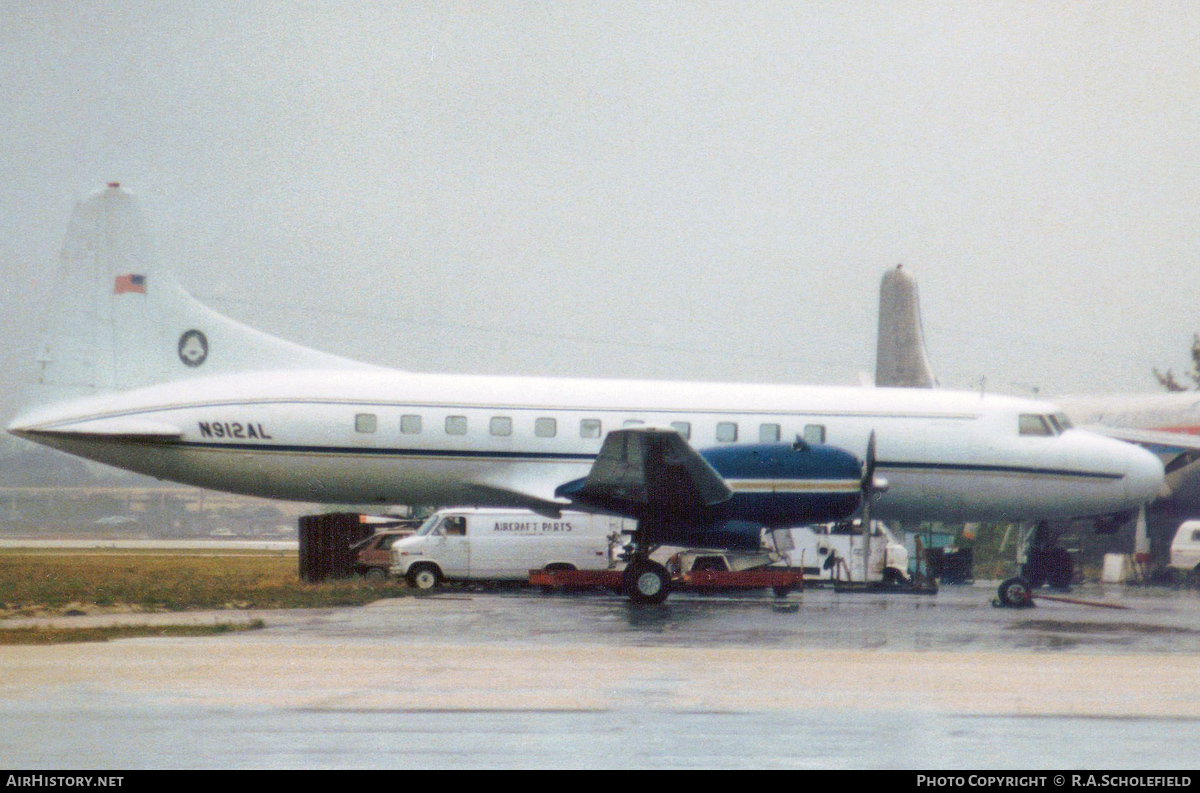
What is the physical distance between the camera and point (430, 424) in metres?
20.9

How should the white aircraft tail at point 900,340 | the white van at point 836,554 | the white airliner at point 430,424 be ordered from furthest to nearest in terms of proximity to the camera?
the white aircraft tail at point 900,340
the white van at point 836,554
the white airliner at point 430,424

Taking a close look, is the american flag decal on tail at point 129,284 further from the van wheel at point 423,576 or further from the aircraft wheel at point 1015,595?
the aircraft wheel at point 1015,595

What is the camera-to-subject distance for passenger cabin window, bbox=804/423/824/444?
2133 cm

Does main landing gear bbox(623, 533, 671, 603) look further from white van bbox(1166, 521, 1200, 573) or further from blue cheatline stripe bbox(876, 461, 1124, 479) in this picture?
white van bbox(1166, 521, 1200, 573)

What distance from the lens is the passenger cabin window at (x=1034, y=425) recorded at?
22250 millimetres

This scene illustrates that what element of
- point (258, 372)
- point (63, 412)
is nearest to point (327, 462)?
point (258, 372)

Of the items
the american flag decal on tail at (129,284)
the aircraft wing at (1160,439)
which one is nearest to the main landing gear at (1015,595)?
the aircraft wing at (1160,439)

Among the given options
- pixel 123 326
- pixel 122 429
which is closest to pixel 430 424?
pixel 122 429

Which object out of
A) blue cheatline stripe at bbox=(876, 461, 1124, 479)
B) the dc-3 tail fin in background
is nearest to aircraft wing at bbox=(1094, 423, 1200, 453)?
blue cheatline stripe at bbox=(876, 461, 1124, 479)

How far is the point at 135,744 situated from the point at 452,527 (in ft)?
57.5

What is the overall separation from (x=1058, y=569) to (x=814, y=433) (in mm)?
8615

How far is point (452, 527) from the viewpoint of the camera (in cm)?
2544

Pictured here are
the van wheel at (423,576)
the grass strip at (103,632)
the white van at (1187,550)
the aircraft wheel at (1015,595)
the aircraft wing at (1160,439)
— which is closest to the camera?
the grass strip at (103,632)

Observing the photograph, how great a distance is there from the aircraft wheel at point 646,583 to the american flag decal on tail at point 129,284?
10.3 m
